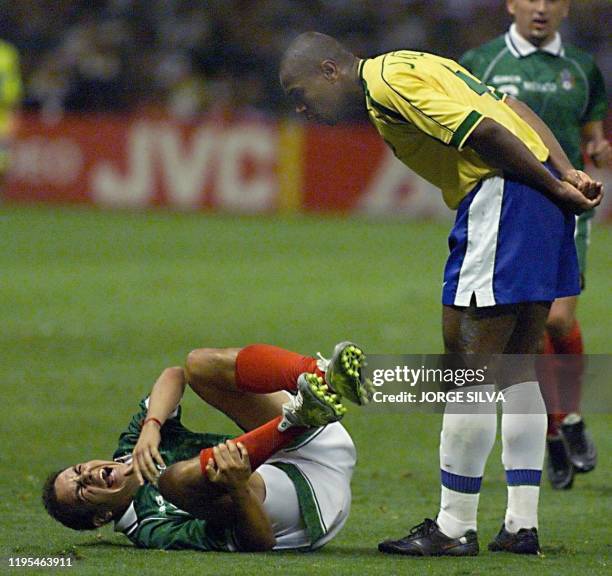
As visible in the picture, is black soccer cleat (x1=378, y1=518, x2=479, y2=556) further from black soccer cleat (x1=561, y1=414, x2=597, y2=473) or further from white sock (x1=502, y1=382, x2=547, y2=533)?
black soccer cleat (x1=561, y1=414, x2=597, y2=473)

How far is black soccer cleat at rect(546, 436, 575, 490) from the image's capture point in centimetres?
684

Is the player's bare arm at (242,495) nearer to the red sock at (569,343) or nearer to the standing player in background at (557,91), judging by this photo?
the standing player in background at (557,91)

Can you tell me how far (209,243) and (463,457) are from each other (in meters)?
13.1

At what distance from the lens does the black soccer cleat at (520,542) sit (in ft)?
16.9

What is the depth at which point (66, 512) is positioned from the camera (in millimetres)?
5258

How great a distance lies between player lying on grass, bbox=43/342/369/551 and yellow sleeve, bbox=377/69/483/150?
774 millimetres

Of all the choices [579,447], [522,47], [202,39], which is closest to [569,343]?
[579,447]

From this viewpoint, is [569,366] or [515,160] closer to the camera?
[515,160]

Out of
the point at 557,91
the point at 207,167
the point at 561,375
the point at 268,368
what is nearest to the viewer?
the point at 268,368

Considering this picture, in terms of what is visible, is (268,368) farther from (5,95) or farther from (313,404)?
(5,95)

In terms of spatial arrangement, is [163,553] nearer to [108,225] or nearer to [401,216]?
[108,225]

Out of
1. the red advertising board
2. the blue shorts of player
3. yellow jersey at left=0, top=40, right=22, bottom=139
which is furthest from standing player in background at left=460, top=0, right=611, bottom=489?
the red advertising board

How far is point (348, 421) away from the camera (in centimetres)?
823

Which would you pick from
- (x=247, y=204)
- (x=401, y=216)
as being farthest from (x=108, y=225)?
(x=401, y=216)
